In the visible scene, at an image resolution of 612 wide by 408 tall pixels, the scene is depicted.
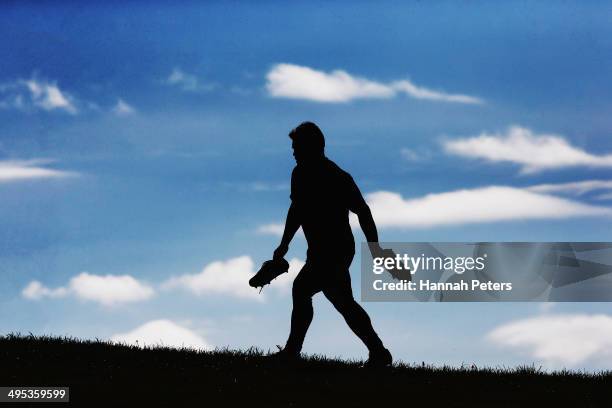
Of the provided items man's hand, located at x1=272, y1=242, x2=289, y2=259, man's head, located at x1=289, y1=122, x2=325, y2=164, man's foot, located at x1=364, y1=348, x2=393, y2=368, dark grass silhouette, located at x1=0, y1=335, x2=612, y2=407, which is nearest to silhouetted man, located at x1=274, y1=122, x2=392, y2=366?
man's head, located at x1=289, y1=122, x2=325, y2=164

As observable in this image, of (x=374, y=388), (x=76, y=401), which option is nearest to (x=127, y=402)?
(x=76, y=401)

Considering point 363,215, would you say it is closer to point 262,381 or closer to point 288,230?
point 288,230

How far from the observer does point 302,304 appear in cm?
1102

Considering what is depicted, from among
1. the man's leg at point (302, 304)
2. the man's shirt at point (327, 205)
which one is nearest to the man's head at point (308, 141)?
the man's shirt at point (327, 205)

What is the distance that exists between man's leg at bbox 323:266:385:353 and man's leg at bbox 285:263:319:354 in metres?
0.22

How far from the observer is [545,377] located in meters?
11.2

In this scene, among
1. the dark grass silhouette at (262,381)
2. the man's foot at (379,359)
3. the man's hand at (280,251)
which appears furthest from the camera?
the man's hand at (280,251)

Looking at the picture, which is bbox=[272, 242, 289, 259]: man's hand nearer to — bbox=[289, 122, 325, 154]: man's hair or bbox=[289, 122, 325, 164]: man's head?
bbox=[289, 122, 325, 164]: man's head

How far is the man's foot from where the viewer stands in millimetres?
11102

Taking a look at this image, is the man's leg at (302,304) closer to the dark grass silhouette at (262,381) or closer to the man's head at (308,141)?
the dark grass silhouette at (262,381)

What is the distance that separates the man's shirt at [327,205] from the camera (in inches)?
429

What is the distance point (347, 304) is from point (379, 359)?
862mm

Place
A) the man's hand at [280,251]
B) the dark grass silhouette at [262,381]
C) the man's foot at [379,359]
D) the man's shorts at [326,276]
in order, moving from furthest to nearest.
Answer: the man's hand at [280,251], the man's foot at [379,359], the man's shorts at [326,276], the dark grass silhouette at [262,381]

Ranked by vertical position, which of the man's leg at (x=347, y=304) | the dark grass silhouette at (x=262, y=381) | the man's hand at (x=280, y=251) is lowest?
the dark grass silhouette at (x=262, y=381)
